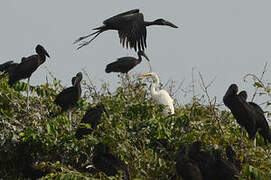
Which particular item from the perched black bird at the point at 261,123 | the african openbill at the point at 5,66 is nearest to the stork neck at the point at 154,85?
the african openbill at the point at 5,66

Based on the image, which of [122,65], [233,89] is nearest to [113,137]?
[233,89]

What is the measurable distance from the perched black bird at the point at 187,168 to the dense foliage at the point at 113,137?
0.19 meters

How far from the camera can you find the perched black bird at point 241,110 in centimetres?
784

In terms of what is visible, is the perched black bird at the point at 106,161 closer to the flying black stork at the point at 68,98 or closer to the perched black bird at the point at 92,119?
the perched black bird at the point at 92,119

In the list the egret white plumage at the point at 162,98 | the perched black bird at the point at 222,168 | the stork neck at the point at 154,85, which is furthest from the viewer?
the stork neck at the point at 154,85

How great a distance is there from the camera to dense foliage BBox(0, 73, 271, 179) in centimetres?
688

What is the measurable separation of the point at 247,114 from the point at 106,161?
163cm

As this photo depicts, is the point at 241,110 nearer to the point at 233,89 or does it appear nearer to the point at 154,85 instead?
the point at 233,89

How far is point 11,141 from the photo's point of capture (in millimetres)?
8766

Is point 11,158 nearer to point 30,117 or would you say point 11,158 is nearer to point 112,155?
point 30,117

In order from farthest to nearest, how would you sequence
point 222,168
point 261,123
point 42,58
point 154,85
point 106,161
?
point 154,85 < point 42,58 < point 261,123 < point 106,161 < point 222,168

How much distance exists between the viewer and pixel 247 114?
25.7ft

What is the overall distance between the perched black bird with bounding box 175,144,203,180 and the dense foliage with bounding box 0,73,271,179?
0.61 feet

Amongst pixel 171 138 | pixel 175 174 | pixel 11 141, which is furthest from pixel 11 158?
pixel 175 174
